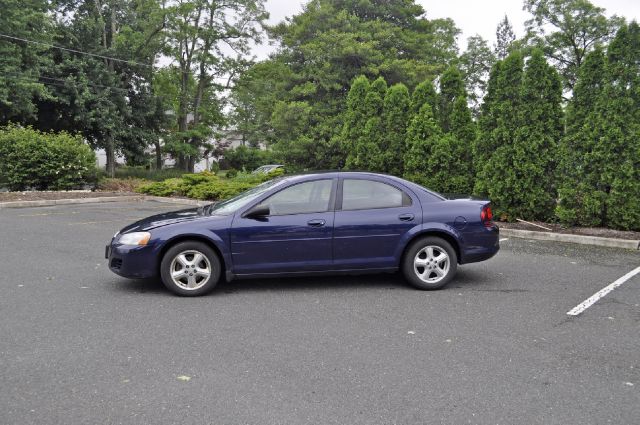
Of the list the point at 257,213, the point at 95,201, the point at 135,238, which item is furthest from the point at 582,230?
the point at 95,201

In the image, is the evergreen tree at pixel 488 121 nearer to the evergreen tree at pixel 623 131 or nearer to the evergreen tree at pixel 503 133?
the evergreen tree at pixel 503 133

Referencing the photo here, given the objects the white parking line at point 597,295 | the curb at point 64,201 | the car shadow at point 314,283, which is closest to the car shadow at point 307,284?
the car shadow at point 314,283

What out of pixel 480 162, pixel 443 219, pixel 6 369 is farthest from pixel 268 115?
pixel 6 369

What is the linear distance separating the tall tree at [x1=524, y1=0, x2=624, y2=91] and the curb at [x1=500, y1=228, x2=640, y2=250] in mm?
27674

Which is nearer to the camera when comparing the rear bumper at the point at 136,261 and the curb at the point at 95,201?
the rear bumper at the point at 136,261

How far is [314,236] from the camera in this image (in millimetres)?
5895

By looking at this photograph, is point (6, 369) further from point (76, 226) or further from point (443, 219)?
point (76, 226)

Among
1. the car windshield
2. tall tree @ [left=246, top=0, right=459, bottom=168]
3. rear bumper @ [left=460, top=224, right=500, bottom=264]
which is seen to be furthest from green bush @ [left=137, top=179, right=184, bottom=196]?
rear bumper @ [left=460, top=224, right=500, bottom=264]

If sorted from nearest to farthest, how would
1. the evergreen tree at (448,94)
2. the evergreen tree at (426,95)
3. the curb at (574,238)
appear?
the curb at (574,238) < the evergreen tree at (448,94) < the evergreen tree at (426,95)

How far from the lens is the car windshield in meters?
6.05

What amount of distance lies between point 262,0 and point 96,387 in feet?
113

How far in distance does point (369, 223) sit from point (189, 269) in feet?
7.10

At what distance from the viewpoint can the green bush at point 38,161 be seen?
699 inches

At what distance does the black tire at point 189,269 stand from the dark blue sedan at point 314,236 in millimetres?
11
